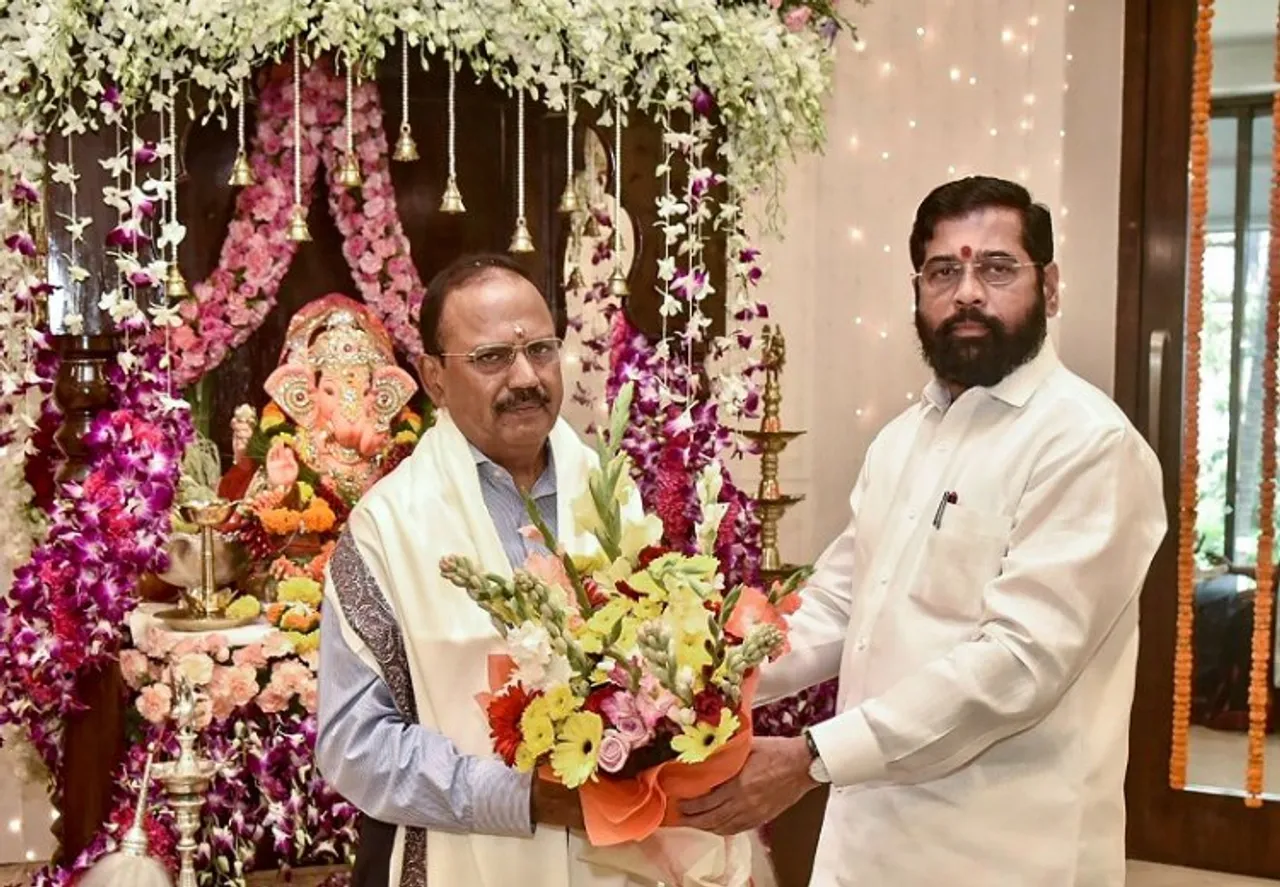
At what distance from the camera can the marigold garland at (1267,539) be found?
498 centimetres

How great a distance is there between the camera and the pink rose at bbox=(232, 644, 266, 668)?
411 cm

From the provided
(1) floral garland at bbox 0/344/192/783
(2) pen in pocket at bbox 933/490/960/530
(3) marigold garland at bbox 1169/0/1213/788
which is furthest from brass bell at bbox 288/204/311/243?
(3) marigold garland at bbox 1169/0/1213/788

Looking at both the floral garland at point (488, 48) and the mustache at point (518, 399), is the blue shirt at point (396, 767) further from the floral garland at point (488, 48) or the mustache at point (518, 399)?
the floral garland at point (488, 48)

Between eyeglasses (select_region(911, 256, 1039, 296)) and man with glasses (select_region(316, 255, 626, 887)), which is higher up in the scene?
eyeglasses (select_region(911, 256, 1039, 296))

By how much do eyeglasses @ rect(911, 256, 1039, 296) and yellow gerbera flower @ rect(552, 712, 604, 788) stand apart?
105 cm

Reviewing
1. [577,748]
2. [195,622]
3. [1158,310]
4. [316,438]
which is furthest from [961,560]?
[1158,310]

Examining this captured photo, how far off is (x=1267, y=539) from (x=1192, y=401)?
55cm

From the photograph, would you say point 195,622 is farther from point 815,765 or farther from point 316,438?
point 815,765

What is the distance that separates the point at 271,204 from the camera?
471cm

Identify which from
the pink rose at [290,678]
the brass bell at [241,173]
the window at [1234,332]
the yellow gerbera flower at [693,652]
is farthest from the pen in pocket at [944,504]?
the window at [1234,332]

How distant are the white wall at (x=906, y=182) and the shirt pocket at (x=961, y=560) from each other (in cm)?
332

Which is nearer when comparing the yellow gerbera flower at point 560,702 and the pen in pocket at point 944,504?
the yellow gerbera flower at point 560,702

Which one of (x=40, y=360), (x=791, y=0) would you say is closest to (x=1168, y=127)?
(x=791, y=0)

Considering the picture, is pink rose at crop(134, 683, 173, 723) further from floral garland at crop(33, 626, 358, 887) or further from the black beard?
the black beard
